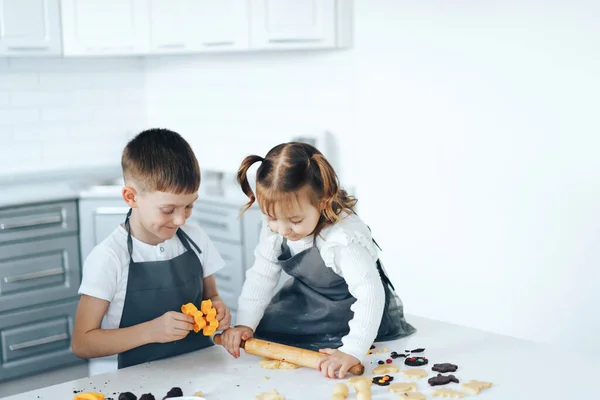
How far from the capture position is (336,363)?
1.66m

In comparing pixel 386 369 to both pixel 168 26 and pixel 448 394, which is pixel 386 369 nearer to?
pixel 448 394

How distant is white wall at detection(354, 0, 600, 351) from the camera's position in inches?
116

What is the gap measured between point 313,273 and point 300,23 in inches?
78.5

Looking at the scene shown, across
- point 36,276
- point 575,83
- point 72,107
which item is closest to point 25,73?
point 72,107

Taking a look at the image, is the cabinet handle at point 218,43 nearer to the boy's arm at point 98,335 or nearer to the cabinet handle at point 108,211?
the cabinet handle at point 108,211

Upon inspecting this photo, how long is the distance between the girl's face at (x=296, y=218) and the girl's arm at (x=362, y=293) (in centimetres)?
9

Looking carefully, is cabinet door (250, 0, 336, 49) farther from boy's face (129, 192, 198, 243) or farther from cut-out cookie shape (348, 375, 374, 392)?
cut-out cookie shape (348, 375, 374, 392)

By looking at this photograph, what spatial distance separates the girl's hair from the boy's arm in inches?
16.8

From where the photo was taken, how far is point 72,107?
4578 mm

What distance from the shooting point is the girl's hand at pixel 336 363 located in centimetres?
165

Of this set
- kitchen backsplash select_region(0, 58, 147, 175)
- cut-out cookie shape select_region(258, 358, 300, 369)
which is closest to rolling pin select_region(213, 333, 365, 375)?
cut-out cookie shape select_region(258, 358, 300, 369)

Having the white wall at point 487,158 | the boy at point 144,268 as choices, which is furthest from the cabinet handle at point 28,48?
the boy at point 144,268

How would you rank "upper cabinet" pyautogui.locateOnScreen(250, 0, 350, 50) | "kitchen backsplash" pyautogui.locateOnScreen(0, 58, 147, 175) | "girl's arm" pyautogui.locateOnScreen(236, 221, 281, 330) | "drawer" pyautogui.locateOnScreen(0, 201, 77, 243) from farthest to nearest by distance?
1. "kitchen backsplash" pyautogui.locateOnScreen(0, 58, 147, 175)
2. "drawer" pyautogui.locateOnScreen(0, 201, 77, 243)
3. "upper cabinet" pyautogui.locateOnScreen(250, 0, 350, 50)
4. "girl's arm" pyautogui.locateOnScreen(236, 221, 281, 330)

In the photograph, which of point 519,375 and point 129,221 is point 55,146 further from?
point 519,375
